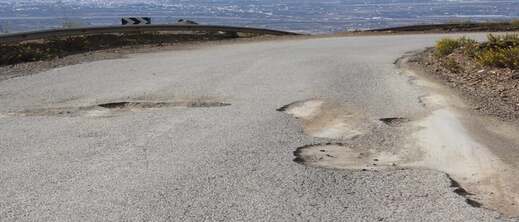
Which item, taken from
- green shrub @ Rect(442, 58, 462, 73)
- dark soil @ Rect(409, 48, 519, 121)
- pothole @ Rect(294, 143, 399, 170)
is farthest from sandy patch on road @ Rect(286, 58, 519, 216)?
green shrub @ Rect(442, 58, 462, 73)

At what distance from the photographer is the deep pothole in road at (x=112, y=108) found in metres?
8.51

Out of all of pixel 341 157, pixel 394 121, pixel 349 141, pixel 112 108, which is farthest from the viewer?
pixel 112 108

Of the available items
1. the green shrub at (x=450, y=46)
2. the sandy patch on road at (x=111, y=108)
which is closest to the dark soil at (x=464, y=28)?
the green shrub at (x=450, y=46)

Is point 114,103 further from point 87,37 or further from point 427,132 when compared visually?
point 87,37

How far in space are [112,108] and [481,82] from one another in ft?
18.7

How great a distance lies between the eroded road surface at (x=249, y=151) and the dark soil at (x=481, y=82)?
414 mm

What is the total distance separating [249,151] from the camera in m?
6.56

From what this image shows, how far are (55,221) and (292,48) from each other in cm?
1419

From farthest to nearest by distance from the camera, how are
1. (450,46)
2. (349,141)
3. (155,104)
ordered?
(450,46) < (155,104) < (349,141)

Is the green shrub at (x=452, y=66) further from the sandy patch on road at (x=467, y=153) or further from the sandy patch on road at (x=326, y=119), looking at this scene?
the sandy patch on road at (x=326, y=119)

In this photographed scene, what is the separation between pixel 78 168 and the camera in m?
5.96

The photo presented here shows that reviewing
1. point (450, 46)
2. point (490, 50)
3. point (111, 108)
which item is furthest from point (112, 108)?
point (450, 46)

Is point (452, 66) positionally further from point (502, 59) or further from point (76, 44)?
point (76, 44)

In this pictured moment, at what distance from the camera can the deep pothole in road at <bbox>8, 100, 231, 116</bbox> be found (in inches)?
335
